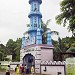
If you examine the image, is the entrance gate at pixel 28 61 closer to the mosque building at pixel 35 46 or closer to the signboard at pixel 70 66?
the mosque building at pixel 35 46

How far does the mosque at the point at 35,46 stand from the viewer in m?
27.0

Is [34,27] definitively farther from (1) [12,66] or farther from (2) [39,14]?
(1) [12,66]

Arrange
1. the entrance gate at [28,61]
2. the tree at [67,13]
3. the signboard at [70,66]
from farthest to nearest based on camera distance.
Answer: the entrance gate at [28,61] < the tree at [67,13] < the signboard at [70,66]

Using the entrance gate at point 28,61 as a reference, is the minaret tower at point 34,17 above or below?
above

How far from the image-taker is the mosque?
2700cm

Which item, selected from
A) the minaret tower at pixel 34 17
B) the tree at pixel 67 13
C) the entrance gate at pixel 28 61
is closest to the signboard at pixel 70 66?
the tree at pixel 67 13

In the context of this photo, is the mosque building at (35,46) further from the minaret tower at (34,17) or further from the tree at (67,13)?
the tree at (67,13)

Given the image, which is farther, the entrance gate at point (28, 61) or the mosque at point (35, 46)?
the entrance gate at point (28, 61)

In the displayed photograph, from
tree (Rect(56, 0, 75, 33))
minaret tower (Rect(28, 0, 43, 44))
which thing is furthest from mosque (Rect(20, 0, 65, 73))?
tree (Rect(56, 0, 75, 33))

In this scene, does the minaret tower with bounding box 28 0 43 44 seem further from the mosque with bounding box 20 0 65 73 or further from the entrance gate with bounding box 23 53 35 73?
the entrance gate with bounding box 23 53 35 73

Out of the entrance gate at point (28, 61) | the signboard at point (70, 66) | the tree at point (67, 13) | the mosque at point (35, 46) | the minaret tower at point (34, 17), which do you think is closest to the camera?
the signboard at point (70, 66)

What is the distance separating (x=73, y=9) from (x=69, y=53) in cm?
418

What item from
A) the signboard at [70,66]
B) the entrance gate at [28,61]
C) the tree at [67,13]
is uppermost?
the tree at [67,13]

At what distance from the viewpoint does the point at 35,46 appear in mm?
27078
